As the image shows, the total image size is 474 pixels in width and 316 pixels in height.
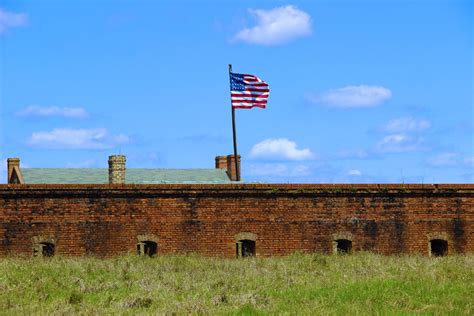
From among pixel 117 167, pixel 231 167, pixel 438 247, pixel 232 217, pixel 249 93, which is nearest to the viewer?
pixel 232 217

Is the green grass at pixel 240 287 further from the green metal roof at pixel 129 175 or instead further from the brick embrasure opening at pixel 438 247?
the green metal roof at pixel 129 175

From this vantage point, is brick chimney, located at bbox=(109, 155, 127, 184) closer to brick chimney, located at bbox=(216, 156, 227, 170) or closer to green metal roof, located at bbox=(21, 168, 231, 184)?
green metal roof, located at bbox=(21, 168, 231, 184)

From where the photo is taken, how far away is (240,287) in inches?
645

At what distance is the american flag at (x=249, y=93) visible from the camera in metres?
31.9

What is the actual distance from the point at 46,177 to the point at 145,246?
18.9m

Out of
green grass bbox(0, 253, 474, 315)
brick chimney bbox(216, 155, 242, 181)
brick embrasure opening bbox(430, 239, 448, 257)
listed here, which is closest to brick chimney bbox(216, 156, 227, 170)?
brick chimney bbox(216, 155, 242, 181)

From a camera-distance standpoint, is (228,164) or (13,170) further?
(228,164)

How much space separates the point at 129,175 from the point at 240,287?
26892 mm

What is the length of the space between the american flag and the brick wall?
7704 millimetres

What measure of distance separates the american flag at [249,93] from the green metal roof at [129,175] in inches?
402

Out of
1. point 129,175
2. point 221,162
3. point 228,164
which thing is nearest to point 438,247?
point 129,175

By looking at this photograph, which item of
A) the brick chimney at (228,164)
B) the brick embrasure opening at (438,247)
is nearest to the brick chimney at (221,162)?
the brick chimney at (228,164)

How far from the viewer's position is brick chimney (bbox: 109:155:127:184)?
39500 mm

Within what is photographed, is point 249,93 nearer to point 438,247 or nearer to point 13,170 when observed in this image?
point 438,247
